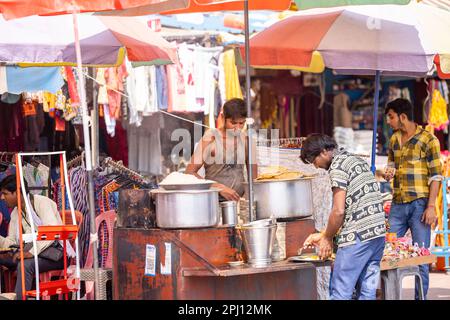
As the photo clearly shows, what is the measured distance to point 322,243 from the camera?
7.19 metres

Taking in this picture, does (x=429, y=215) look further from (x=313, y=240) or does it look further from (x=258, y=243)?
(x=258, y=243)

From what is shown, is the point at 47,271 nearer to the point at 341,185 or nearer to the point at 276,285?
the point at 276,285

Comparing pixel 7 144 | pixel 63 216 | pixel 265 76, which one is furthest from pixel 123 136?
pixel 63 216

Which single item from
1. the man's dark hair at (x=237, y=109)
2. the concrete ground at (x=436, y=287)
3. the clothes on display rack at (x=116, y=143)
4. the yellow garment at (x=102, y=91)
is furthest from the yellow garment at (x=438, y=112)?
the man's dark hair at (x=237, y=109)

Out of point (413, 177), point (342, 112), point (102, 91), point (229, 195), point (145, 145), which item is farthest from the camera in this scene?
point (342, 112)

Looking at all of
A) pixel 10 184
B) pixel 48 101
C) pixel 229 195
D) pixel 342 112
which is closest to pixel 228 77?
pixel 48 101

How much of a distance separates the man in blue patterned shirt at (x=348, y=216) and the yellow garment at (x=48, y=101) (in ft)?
17.8

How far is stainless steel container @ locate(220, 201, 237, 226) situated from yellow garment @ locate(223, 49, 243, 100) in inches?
258

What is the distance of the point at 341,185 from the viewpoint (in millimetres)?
7094

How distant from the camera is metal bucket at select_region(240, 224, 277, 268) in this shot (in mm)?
6977

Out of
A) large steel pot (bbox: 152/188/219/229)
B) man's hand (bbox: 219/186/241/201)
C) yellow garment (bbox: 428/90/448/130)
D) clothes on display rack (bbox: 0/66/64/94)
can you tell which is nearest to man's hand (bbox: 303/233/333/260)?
large steel pot (bbox: 152/188/219/229)

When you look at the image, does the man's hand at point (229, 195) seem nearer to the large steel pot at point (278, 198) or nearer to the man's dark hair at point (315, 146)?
the large steel pot at point (278, 198)

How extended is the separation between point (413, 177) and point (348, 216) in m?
2.38

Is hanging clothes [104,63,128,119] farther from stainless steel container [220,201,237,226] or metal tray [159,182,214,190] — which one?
metal tray [159,182,214,190]
